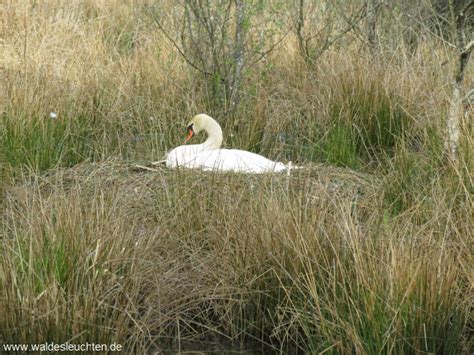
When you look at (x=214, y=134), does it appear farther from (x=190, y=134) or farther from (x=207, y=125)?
(x=190, y=134)

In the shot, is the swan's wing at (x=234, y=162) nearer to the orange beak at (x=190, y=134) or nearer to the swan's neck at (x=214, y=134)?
the swan's neck at (x=214, y=134)

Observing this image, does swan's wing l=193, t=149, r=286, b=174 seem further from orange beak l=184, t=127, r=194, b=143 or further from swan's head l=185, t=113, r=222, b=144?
orange beak l=184, t=127, r=194, b=143

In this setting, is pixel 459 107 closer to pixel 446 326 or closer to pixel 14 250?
pixel 446 326

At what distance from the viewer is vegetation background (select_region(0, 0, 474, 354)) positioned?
15.1 ft

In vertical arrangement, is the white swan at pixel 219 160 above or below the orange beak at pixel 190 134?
below

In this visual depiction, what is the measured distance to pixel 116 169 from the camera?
7.02 m

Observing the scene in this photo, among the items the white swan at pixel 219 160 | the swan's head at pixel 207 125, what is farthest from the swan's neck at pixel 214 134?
the white swan at pixel 219 160

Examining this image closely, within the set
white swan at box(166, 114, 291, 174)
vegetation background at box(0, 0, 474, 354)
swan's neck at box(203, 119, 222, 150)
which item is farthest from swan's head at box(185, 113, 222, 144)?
vegetation background at box(0, 0, 474, 354)

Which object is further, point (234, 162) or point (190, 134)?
point (190, 134)

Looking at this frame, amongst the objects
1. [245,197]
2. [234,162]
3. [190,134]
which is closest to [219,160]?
[234,162]

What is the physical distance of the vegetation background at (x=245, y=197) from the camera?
4594mm

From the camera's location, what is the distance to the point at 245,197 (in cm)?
604

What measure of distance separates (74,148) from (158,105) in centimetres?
115

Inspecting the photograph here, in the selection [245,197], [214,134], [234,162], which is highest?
[214,134]
